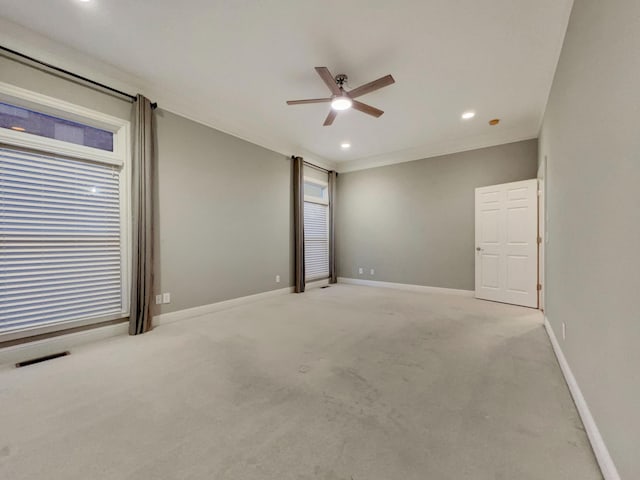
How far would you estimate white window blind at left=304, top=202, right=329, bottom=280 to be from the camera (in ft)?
19.4

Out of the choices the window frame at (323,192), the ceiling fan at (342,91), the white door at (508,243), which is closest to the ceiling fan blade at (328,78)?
the ceiling fan at (342,91)

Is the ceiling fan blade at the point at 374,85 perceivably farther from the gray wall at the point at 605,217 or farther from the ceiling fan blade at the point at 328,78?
the gray wall at the point at 605,217

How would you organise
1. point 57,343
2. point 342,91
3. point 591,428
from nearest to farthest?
point 591,428, point 57,343, point 342,91

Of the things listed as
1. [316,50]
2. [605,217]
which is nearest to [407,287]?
[605,217]

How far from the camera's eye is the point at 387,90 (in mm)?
3328

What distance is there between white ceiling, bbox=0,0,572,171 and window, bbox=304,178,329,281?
2097 mm

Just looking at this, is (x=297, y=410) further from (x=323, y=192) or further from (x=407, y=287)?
(x=323, y=192)

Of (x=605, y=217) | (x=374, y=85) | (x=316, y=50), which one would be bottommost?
(x=605, y=217)

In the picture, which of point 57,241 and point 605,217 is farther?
point 57,241

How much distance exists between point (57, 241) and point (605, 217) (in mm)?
4351

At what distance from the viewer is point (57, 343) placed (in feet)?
8.56

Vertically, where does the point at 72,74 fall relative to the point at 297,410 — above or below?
above

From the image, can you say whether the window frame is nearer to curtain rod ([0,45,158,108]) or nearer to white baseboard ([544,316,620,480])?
curtain rod ([0,45,158,108])

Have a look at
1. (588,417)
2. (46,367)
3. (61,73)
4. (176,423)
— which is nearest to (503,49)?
(588,417)
